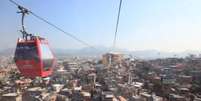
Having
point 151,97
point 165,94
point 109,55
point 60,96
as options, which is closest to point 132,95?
point 151,97

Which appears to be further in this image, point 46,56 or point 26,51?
point 46,56

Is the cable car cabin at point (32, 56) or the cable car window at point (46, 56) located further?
the cable car window at point (46, 56)

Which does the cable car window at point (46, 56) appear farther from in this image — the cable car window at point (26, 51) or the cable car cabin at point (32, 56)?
the cable car window at point (26, 51)

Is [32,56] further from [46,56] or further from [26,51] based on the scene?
[46,56]

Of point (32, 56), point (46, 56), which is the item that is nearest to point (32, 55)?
point (32, 56)

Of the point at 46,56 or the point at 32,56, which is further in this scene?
the point at 46,56

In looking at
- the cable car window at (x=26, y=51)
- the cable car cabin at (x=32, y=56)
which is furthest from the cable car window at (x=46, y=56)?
the cable car window at (x=26, y=51)
